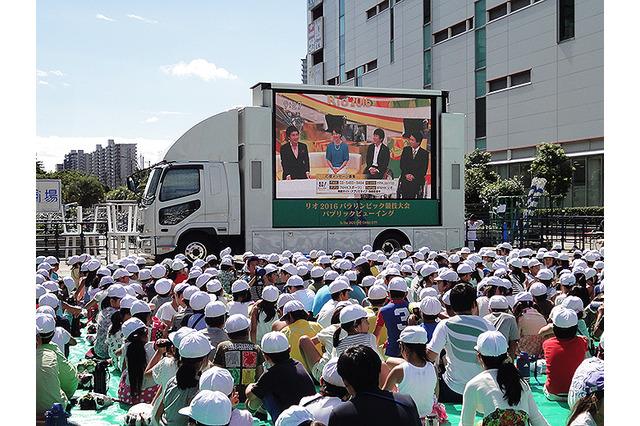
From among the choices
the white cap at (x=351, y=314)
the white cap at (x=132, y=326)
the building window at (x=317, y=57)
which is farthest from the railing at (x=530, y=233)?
the building window at (x=317, y=57)

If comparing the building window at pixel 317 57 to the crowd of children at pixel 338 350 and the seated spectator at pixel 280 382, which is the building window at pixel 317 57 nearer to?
the crowd of children at pixel 338 350

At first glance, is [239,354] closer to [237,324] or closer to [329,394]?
[237,324]

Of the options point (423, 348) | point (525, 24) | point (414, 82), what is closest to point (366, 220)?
point (423, 348)

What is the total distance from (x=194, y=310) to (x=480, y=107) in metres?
45.8

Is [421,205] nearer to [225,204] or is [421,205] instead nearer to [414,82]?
[225,204]

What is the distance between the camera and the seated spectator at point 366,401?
3.30 m

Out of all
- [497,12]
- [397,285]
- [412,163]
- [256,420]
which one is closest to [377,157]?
[412,163]

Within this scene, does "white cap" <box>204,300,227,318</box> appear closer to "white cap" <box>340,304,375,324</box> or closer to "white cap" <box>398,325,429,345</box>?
"white cap" <box>340,304,375,324</box>

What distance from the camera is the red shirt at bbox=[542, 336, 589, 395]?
5.91 m

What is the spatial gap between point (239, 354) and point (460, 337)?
1971mm

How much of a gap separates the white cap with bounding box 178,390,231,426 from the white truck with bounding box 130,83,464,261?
43.6 feet

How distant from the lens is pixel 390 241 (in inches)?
706

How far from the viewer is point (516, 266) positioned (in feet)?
31.7

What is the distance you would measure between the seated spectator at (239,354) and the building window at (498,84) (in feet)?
147
